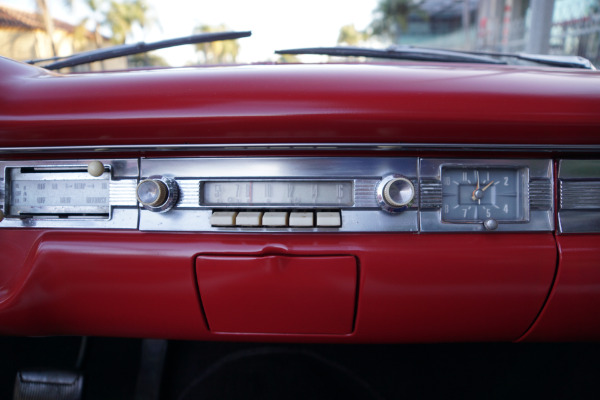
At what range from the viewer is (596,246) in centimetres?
95

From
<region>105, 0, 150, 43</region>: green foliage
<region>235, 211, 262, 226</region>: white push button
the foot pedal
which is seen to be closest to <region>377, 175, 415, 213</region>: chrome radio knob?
<region>235, 211, 262, 226</region>: white push button

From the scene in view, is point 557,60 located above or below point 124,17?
below

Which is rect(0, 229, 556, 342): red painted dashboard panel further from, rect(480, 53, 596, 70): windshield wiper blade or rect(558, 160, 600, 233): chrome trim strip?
rect(480, 53, 596, 70): windshield wiper blade

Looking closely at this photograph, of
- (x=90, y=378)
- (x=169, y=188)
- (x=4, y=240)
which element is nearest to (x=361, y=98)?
(x=169, y=188)

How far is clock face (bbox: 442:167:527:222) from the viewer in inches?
36.1

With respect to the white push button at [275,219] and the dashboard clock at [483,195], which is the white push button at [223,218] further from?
the dashboard clock at [483,195]

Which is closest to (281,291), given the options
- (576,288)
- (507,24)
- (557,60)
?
(576,288)

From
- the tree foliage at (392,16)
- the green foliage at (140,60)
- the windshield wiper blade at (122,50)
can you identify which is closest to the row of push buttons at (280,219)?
the green foliage at (140,60)

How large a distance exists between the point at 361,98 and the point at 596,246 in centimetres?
65

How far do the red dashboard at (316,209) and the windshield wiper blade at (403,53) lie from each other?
0.47 meters

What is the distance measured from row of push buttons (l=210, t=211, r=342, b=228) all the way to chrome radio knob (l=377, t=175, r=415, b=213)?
0.10 meters

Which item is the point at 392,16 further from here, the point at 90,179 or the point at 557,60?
the point at 90,179

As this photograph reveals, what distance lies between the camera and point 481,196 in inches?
35.9

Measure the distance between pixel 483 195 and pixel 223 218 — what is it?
0.58 metres
